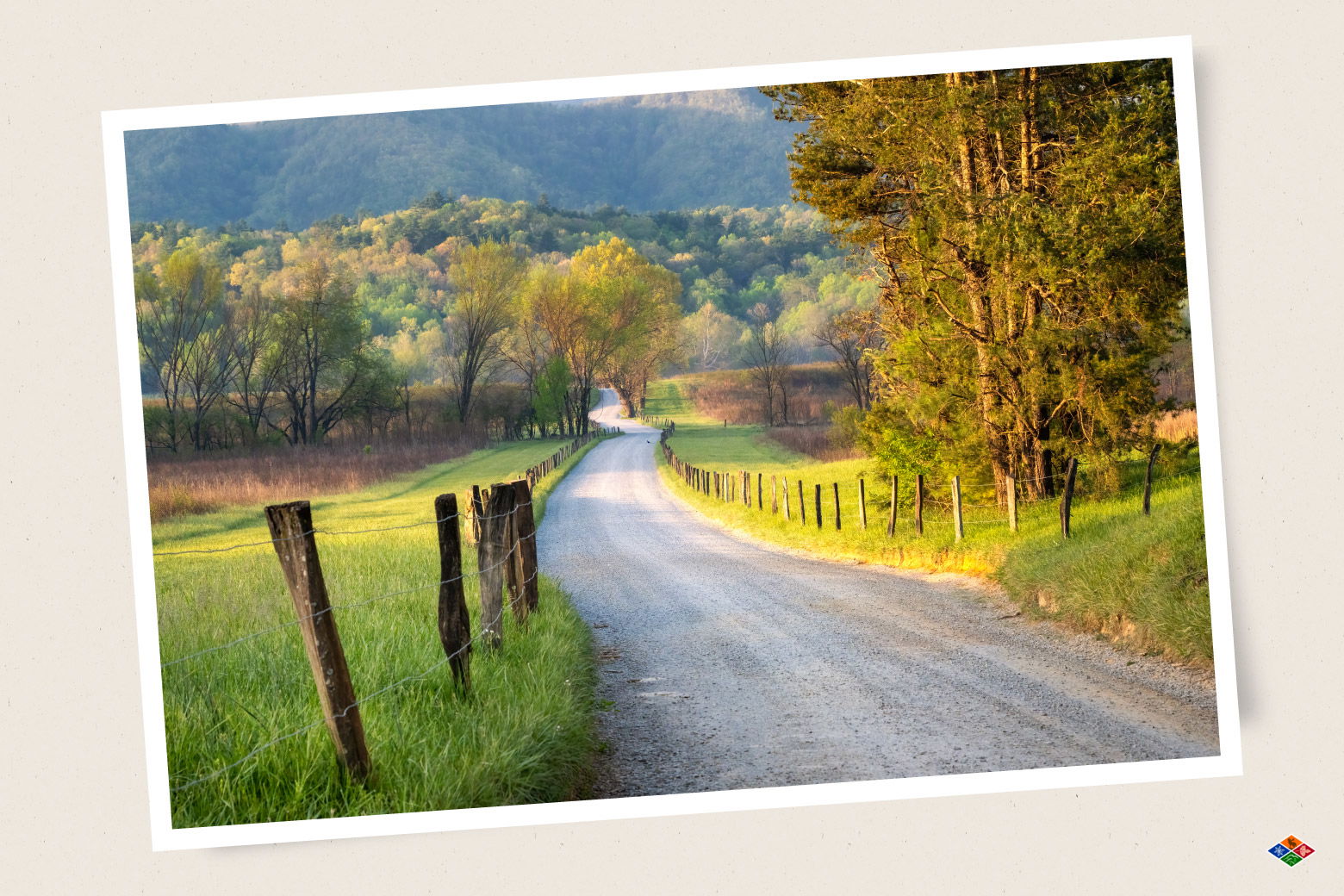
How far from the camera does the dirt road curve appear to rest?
5.02 meters

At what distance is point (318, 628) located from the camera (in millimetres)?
3791

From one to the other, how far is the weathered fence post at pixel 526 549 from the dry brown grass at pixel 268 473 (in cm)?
101

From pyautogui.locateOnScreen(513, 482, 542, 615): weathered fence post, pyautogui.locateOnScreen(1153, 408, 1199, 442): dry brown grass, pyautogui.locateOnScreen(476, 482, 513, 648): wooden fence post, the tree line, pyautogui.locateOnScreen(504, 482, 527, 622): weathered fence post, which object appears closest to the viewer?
the tree line

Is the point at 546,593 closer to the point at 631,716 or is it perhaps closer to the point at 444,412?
the point at 444,412

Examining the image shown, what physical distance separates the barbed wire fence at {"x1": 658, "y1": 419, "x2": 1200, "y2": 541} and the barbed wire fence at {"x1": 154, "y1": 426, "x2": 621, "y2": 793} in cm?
324

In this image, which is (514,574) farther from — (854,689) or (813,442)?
(813,442)

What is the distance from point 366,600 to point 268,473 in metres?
1.98

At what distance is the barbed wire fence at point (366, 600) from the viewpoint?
12.1ft

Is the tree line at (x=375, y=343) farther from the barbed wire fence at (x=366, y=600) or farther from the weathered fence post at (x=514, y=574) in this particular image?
the weathered fence post at (x=514, y=574)

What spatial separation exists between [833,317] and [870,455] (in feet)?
13.1

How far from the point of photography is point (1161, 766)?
4500 millimetres

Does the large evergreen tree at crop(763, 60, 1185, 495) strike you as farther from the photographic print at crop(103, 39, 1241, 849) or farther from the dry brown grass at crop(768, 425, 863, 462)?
the dry brown grass at crop(768, 425, 863, 462)

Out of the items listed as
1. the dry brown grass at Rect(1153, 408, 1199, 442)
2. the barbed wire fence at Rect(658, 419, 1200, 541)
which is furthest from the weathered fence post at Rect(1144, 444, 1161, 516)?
the dry brown grass at Rect(1153, 408, 1199, 442)

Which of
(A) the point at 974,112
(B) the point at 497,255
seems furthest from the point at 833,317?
(B) the point at 497,255
